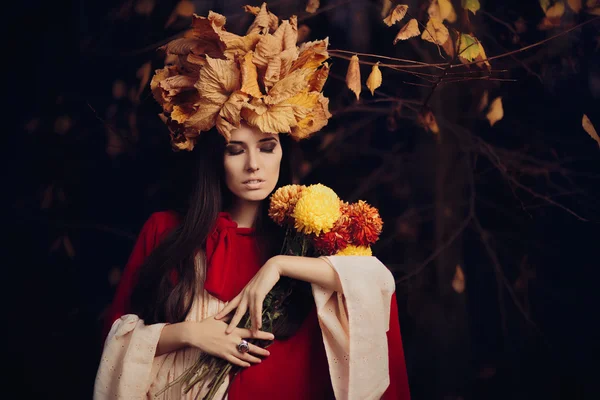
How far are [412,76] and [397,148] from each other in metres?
0.20

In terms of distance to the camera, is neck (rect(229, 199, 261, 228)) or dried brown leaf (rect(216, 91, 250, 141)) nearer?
dried brown leaf (rect(216, 91, 250, 141))

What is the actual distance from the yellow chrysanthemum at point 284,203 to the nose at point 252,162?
67 mm

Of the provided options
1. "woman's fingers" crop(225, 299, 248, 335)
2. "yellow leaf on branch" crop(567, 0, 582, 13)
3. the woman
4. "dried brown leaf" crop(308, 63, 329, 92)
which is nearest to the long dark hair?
the woman

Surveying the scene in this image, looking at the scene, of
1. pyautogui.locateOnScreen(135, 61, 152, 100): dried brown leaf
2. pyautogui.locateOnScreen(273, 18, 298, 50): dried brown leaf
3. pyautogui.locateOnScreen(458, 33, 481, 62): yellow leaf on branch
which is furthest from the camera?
pyautogui.locateOnScreen(135, 61, 152, 100): dried brown leaf

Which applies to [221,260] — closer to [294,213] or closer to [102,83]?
[294,213]

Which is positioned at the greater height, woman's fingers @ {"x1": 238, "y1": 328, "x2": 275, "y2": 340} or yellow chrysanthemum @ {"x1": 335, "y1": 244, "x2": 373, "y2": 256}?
yellow chrysanthemum @ {"x1": 335, "y1": 244, "x2": 373, "y2": 256}

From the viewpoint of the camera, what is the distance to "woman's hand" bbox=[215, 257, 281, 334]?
1201mm

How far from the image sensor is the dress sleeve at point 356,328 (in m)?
1.22

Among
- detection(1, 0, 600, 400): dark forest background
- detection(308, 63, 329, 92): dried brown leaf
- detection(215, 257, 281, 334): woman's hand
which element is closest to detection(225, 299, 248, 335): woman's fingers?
detection(215, 257, 281, 334): woman's hand

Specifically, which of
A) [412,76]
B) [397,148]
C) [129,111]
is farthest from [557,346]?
[129,111]

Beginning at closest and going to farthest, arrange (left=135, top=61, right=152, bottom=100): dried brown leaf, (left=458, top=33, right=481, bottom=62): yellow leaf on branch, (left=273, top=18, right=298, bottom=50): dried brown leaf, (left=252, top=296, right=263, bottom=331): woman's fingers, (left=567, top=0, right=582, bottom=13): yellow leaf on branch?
1. (left=252, top=296, right=263, bottom=331): woman's fingers
2. (left=273, top=18, right=298, bottom=50): dried brown leaf
3. (left=458, top=33, right=481, bottom=62): yellow leaf on branch
4. (left=567, top=0, right=582, bottom=13): yellow leaf on branch
5. (left=135, top=61, right=152, bottom=100): dried brown leaf

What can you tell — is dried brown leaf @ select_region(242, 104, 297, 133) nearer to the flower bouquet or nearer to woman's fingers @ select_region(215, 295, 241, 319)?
the flower bouquet

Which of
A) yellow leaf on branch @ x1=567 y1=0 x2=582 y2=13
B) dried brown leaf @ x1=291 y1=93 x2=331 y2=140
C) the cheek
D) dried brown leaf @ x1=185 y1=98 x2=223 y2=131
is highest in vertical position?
yellow leaf on branch @ x1=567 y1=0 x2=582 y2=13

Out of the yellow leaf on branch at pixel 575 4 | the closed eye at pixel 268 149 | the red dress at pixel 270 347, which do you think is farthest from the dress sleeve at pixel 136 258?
the yellow leaf on branch at pixel 575 4
